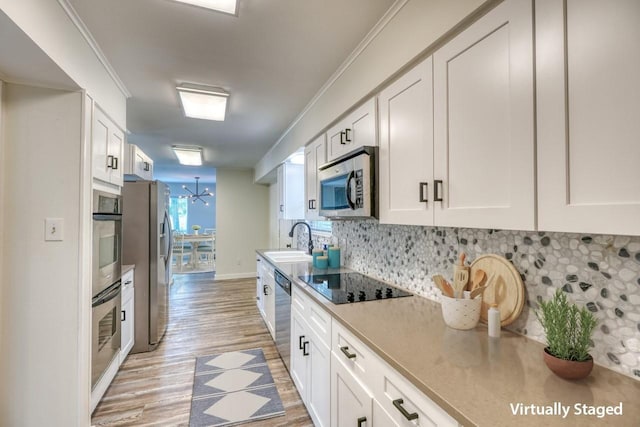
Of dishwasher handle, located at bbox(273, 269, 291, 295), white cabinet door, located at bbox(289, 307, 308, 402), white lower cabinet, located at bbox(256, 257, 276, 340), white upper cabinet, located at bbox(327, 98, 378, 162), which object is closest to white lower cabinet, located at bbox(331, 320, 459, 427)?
white cabinet door, located at bbox(289, 307, 308, 402)

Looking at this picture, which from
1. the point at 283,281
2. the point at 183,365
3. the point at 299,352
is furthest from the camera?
the point at 183,365

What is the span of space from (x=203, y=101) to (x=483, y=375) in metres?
2.67

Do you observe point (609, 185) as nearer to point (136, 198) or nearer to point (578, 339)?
point (578, 339)

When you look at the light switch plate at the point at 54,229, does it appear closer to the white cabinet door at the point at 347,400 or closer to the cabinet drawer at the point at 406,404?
the white cabinet door at the point at 347,400

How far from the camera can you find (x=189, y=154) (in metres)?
4.90

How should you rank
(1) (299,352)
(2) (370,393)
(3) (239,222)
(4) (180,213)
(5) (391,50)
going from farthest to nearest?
1. (4) (180,213)
2. (3) (239,222)
3. (1) (299,352)
4. (5) (391,50)
5. (2) (370,393)

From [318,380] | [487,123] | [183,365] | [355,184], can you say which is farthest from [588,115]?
[183,365]

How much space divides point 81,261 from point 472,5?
224 cm

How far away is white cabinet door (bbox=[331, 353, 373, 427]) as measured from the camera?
119 cm

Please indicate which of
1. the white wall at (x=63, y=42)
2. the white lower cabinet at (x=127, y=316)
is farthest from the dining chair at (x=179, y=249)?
the white wall at (x=63, y=42)

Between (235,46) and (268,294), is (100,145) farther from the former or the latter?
(268,294)

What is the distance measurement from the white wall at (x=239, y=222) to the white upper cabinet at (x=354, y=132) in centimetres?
466

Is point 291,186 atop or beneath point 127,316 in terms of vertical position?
atop

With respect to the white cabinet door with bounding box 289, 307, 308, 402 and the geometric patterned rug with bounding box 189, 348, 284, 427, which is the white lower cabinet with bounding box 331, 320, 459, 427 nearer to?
the white cabinet door with bounding box 289, 307, 308, 402
